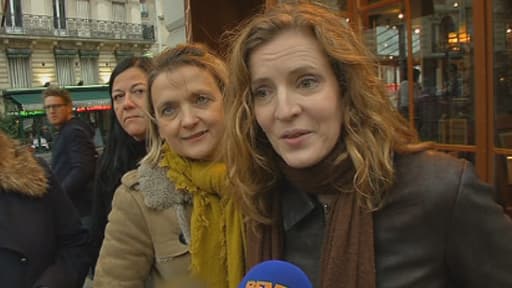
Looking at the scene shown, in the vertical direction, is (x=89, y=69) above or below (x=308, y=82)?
above

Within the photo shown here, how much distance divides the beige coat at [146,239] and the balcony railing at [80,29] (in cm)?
3235

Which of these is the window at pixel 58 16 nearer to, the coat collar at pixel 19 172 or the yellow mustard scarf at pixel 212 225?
the coat collar at pixel 19 172

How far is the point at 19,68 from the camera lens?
103ft

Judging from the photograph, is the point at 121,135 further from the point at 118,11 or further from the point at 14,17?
the point at 118,11

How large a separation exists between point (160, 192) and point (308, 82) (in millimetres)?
728

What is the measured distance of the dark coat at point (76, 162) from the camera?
4.28 meters

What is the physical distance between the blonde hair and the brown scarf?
60cm

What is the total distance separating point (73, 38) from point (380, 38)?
32681mm

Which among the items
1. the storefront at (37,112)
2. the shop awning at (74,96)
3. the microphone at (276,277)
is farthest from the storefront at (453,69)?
the shop awning at (74,96)

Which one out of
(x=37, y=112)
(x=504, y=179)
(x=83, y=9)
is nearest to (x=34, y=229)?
(x=504, y=179)

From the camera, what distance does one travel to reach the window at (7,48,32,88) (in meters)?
30.8

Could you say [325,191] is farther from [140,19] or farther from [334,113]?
[140,19]

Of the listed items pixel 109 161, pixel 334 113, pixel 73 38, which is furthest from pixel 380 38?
pixel 73 38

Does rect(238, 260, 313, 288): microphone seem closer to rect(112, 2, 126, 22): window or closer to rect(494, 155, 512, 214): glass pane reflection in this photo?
rect(494, 155, 512, 214): glass pane reflection
